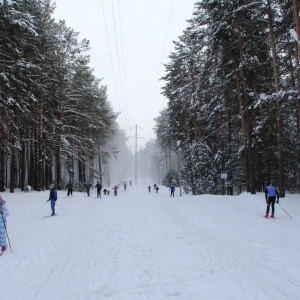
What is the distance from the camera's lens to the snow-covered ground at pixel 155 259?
521cm

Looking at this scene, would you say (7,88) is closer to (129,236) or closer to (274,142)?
(129,236)

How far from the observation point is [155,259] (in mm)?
7078

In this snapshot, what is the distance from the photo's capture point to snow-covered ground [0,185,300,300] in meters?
5.21

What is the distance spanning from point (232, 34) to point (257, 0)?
9.10ft

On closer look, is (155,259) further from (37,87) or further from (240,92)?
(37,87)

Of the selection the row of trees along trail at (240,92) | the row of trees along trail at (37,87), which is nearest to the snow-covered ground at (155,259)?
the row of trees along trail at (240,92)

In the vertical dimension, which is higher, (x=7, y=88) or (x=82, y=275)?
(x=7, y=88)

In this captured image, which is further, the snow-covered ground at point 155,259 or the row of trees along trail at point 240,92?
the row of trees along trail at point 240,92

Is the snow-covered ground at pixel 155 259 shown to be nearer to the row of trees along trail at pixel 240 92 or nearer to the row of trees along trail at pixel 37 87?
the row of trees along trail at pixel 240 92

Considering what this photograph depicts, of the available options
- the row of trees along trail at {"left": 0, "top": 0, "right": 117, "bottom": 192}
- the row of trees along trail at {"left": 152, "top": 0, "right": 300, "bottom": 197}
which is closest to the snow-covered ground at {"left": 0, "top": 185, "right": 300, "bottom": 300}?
the row of trees along trail at {"left": 152, "top": 0, "right": 300, "bottom": 197}

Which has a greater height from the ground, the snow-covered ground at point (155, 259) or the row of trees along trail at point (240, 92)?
the row of trees along trail at point (240, 92)

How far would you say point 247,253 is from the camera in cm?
737

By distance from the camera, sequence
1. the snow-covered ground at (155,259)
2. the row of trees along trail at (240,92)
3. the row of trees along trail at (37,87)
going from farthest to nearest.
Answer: the row of trees along trail at (37,87) < the row of trees along trail at (240,92) < the snow-covered ground at (155,259)

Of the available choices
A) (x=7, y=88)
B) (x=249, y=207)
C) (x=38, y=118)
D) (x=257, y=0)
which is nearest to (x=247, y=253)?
(x=249, y=207)
